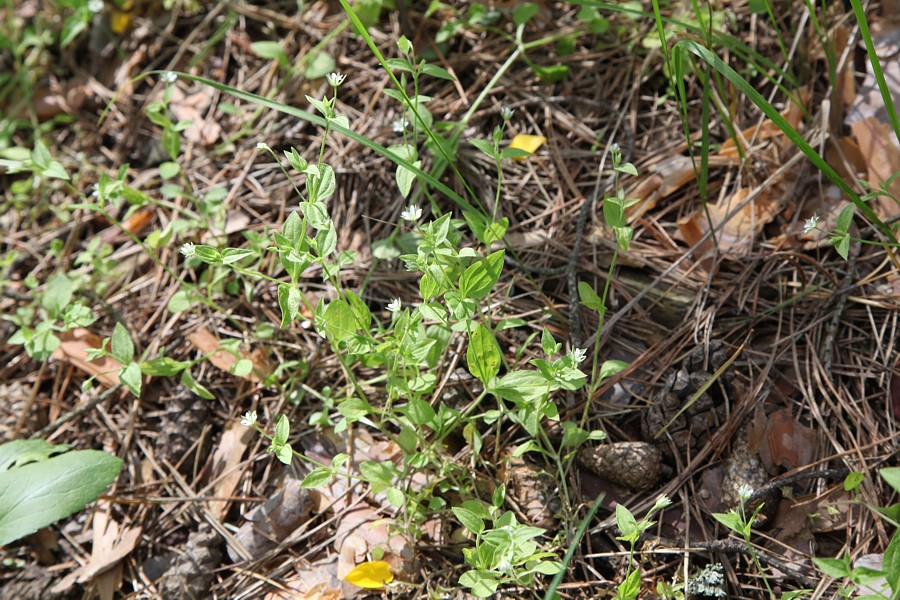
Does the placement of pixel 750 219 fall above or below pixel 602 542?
above

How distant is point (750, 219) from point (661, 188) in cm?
31

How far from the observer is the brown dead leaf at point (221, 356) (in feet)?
7.89

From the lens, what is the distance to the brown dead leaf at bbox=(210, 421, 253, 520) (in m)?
2.32

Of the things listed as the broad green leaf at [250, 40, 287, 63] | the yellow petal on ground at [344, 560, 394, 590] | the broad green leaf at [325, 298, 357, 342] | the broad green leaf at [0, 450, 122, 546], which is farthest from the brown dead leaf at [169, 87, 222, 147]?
the yellow petal on ground at [344, 560, 394, 590]

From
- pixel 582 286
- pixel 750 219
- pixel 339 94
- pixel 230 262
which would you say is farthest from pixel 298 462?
pixel 750 219

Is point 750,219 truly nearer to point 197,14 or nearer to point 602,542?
point 602,542

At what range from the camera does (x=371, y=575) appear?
1958mm

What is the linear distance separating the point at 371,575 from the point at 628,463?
2.58 ft

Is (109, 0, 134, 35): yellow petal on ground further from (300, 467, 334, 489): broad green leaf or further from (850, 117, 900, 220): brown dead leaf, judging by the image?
(850, 117, 900, 220): brown dead leaf

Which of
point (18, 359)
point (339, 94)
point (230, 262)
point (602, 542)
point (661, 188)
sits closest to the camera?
point (230, 262)

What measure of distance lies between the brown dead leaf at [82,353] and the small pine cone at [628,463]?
1.76 m

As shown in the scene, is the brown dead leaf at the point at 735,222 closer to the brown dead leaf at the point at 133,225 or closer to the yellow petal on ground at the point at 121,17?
the brown dead leaf at the point at 133,225

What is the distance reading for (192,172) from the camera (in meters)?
2.93

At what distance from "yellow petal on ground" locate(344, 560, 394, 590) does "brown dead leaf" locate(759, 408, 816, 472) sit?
3.62 ft
